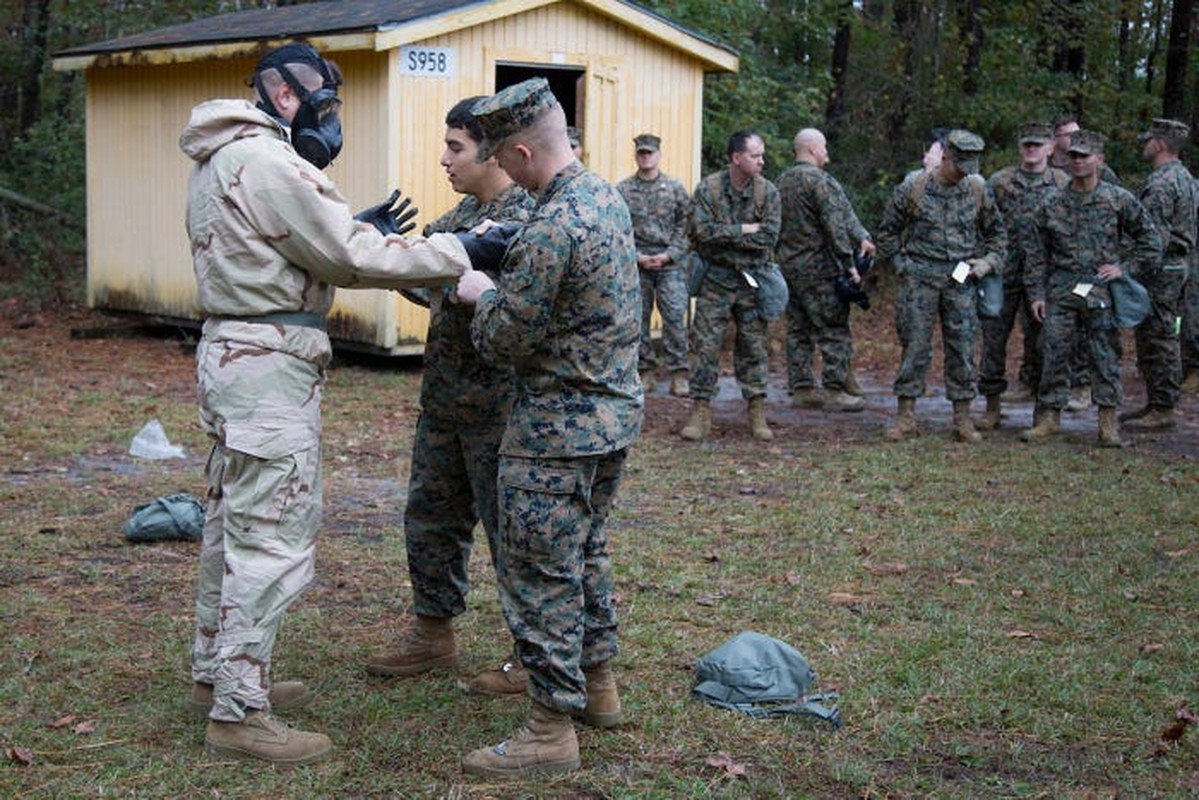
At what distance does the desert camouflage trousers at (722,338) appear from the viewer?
1096 centimetres

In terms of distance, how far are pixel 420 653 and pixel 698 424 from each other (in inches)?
228

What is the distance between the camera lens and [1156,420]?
38.5ft

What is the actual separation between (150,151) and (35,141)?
6473 millimetres

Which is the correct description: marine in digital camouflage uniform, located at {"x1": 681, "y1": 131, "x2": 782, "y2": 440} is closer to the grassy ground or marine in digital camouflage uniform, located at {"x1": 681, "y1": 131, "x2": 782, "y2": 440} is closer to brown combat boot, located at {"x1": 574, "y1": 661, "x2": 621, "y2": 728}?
the grassy ground

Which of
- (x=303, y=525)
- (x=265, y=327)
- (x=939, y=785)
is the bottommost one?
(x=939, y=785)

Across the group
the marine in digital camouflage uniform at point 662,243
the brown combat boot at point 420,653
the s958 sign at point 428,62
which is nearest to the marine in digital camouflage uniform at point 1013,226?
the marine in digital camouflage uniform at point 662,243

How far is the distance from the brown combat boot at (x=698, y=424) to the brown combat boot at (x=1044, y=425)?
230cm

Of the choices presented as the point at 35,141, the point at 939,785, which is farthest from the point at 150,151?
the point at 939,785

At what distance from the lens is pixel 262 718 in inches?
184

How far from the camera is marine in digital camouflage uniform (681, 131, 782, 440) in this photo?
10.9m

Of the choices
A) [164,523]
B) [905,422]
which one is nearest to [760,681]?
[164,523]

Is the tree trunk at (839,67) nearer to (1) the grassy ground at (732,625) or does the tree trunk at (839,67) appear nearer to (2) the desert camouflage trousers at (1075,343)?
(2) the desert camouflage trousers at (1075,343)

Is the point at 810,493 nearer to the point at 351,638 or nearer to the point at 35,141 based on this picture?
the point at 351,638

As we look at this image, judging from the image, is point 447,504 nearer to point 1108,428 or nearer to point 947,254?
point 947,254
